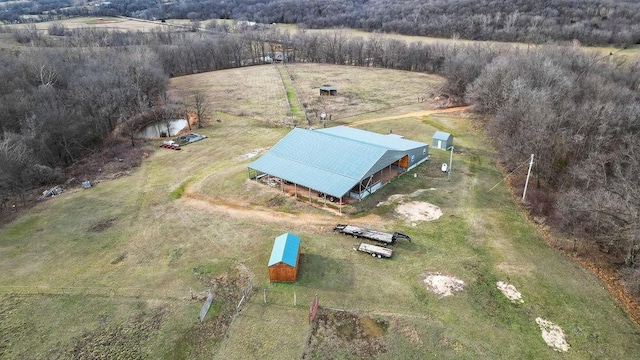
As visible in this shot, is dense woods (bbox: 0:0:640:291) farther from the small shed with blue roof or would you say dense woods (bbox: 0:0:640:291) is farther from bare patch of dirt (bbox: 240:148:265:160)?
the small shed with blue roof

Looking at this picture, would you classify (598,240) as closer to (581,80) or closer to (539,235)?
(539,235)

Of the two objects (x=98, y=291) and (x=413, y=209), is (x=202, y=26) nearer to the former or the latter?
(x=413, y=209)

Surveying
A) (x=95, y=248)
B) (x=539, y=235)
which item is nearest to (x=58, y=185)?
(x=95, y=248)

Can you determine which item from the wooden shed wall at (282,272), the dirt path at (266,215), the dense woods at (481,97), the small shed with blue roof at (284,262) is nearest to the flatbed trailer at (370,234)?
the dirt path at (266,215)

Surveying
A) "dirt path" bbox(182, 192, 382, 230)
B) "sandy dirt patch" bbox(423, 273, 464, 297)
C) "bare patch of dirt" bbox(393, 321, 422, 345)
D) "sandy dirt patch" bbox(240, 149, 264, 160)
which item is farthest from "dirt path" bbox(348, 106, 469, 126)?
"bare patch of dirt" bbox(393, 321, 422, 345)

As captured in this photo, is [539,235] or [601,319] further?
[539,235]

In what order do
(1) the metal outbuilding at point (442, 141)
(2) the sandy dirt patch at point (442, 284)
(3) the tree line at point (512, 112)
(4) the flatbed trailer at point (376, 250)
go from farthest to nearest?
1. (1) the metal outbuilding at point (442, 141)
2. (3) the tree line at point (512, 112)
3. (4) the flatbed trailer at point (376, 250)
4. (2) the sandy dirt patch at point (442, 284)

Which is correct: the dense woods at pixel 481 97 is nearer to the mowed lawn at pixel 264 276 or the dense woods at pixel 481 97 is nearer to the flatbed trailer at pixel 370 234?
the mowed lawn at pixel 264 276
